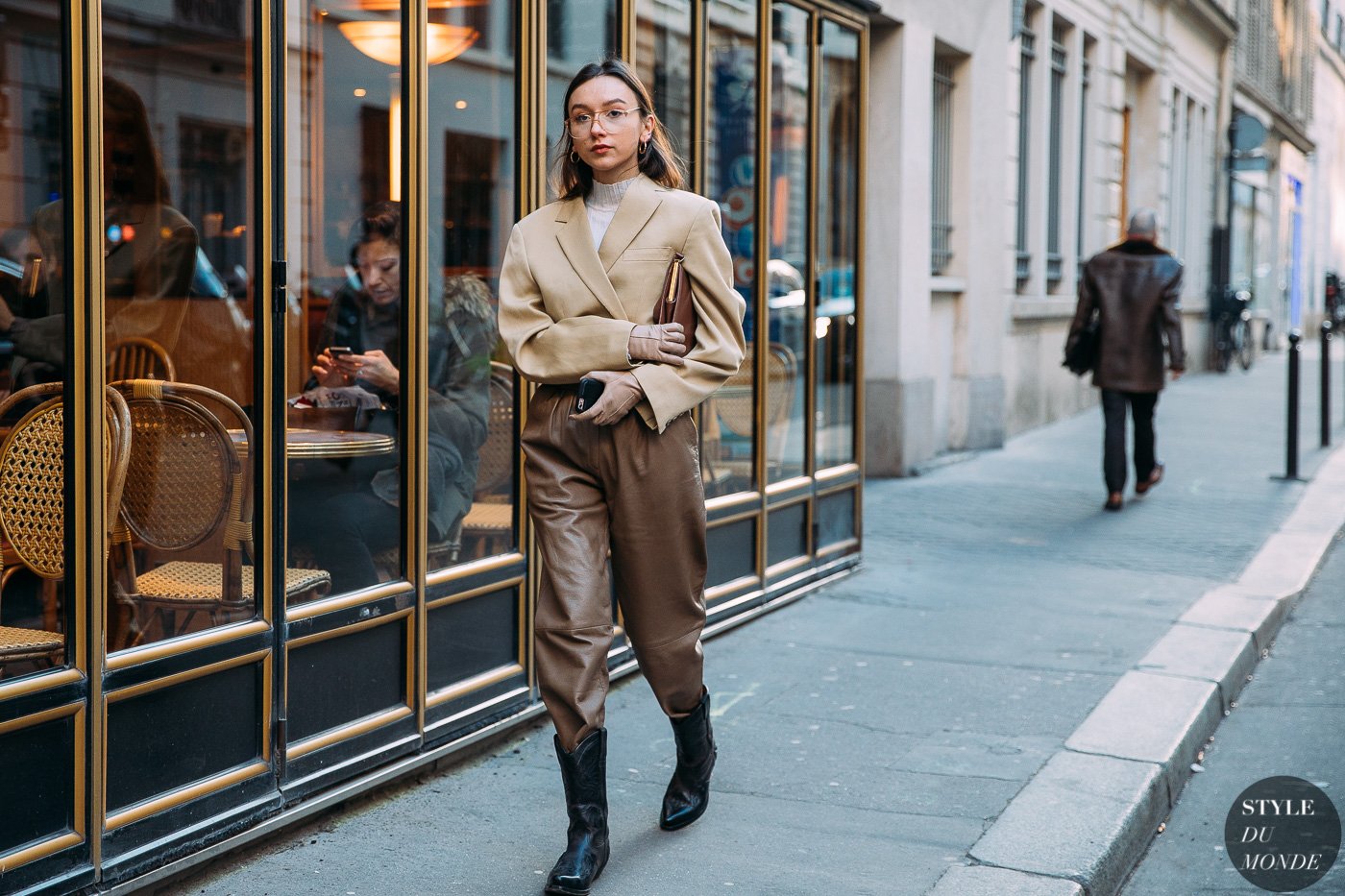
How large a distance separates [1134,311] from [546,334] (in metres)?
7.28

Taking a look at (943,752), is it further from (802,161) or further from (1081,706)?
(802,161)

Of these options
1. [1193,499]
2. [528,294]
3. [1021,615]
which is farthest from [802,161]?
[1193,499]

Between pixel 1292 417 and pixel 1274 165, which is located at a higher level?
pixel 1274 165

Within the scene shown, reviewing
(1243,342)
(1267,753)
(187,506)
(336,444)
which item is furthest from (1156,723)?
(1243,342)

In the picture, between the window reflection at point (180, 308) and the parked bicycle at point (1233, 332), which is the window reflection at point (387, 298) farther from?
the parked bicycle at point (1233, 332)

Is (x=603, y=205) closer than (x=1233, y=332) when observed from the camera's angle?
Yes

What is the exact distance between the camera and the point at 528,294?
3773 mm

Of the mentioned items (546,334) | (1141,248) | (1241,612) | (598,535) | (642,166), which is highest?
(1141,248)

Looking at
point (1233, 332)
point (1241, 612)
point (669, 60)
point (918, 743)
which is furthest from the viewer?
point (1233, 332)

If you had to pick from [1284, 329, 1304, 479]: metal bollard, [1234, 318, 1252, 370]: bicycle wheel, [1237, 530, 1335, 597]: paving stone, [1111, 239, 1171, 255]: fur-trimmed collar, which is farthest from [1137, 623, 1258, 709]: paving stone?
[1234, 318, 1252, 370]: bicycle wheel

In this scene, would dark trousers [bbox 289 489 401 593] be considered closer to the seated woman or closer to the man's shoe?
the seated woman

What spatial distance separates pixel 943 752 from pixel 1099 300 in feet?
20.1

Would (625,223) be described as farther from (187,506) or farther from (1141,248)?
(1141,248)

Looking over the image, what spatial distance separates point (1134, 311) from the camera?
10.2m
